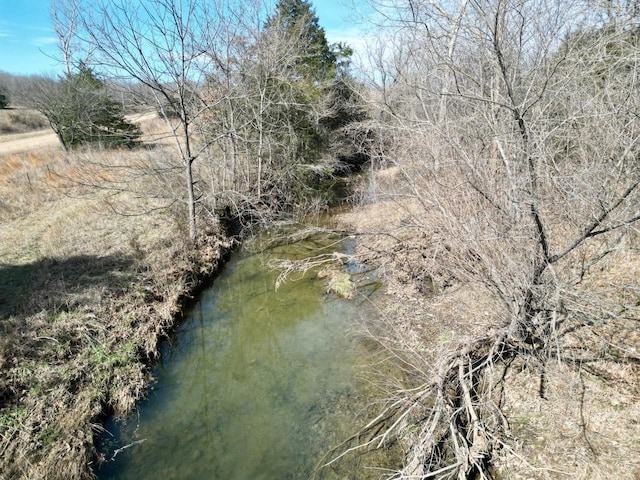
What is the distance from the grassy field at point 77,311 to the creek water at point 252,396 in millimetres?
422

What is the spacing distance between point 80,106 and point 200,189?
930 centimetres

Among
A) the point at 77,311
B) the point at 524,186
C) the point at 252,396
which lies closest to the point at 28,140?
the point at 77,311

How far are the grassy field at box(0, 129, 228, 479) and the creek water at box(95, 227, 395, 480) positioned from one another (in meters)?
0.42

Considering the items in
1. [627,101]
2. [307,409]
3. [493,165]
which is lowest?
[307,409]

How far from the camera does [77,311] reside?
6176mm

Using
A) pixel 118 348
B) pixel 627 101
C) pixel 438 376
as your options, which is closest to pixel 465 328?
pixel 438 376

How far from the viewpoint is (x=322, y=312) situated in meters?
7.64

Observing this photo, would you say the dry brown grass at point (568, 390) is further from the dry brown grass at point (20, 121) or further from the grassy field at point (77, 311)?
the dry brown grass at point (20, 121)

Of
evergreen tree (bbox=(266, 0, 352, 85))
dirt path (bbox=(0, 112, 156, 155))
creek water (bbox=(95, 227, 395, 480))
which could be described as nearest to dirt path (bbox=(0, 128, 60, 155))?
dirt path (bbox=(0, 112, 156, 155))

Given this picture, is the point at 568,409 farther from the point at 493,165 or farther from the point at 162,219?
the point at 162,219

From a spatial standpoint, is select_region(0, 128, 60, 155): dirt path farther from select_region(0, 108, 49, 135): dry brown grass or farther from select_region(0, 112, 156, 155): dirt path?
select_region(0, 108, 49, 135): dry brown grass

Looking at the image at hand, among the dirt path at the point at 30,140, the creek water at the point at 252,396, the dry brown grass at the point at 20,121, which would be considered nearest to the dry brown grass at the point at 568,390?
the creek water at the point at 252,396

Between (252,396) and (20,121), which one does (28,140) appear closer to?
(20,121)

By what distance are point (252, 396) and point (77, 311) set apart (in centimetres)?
334
